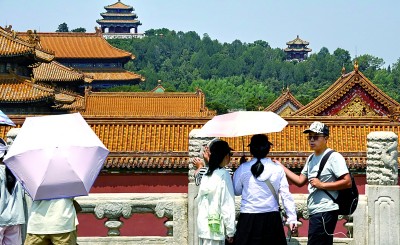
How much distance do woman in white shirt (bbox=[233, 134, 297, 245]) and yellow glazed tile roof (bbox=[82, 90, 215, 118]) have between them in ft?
137

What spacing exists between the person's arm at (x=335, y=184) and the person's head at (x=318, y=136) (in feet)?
1.02

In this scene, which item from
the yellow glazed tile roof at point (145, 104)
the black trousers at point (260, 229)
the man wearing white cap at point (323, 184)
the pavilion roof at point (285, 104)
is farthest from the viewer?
the pavilion roof at point (285, 104)

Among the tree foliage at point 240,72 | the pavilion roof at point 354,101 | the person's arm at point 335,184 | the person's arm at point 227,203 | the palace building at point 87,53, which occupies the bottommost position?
the person's arm at point 227,203

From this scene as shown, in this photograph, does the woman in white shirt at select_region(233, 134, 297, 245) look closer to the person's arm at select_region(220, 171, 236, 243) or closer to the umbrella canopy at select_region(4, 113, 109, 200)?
the person's arm at select_region(220, 171, 236, 243)

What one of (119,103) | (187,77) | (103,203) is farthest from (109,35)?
(103,203)

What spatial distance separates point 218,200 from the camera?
Result: 9.57 meters

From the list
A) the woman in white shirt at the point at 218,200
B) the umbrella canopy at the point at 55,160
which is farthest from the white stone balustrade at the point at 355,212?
the umbrella canopy at the point at 55,160

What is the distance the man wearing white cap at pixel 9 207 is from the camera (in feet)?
32.2

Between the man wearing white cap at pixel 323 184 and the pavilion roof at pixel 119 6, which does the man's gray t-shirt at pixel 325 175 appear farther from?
the pavilion roof at pixel 119 6

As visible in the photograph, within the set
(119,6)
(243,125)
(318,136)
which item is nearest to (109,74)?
(243,125)

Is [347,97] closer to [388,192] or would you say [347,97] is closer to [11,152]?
[388,192]

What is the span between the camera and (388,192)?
11.5 meters

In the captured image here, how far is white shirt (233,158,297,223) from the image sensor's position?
9570 mm

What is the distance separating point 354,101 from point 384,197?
23.6 meters
